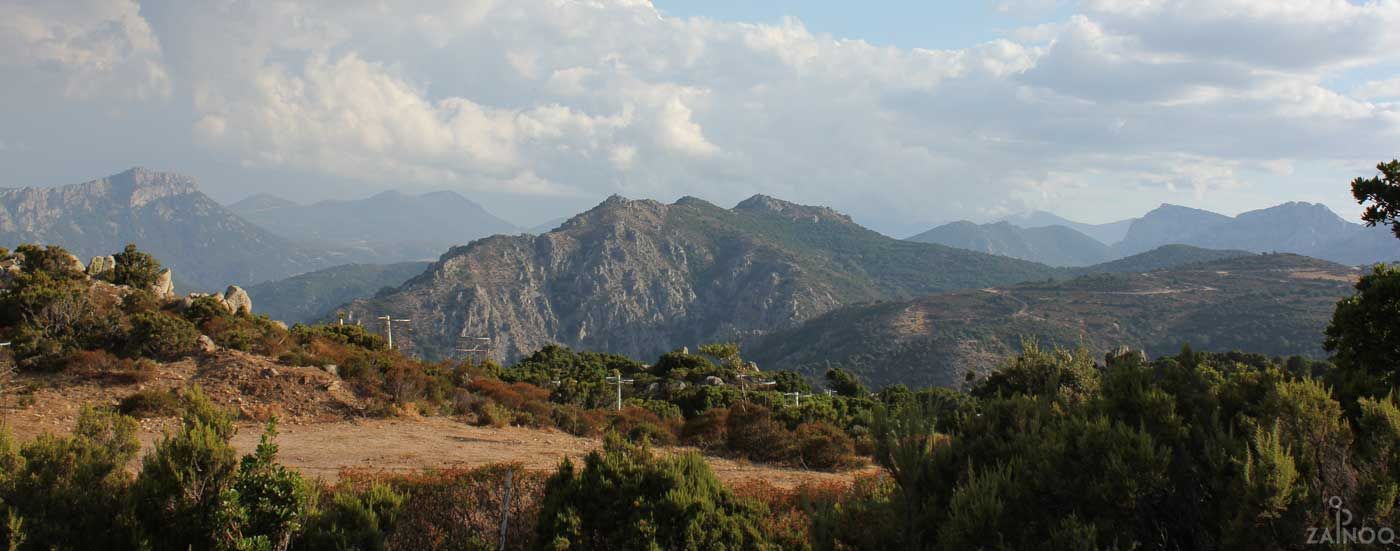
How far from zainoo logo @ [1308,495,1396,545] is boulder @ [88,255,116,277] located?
108 feet

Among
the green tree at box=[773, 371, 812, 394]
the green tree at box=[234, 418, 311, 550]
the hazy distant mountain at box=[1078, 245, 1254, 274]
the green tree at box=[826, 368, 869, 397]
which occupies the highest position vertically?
the hazy distant mountain at box=[1078, 245, 1254, 274]

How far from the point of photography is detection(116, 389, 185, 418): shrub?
1427cm

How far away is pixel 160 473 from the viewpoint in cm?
633

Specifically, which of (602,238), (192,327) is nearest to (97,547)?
(192,327)

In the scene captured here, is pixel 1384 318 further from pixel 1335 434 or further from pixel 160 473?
pixel 160 473

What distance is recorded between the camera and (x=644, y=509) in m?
6.54

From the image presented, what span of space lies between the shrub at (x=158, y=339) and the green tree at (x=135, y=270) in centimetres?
927

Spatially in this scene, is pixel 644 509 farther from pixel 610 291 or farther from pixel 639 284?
pixel 639 284

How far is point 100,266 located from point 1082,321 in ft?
288

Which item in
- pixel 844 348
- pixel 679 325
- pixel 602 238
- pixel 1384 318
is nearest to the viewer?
pixel 1384 318

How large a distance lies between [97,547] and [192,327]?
15.0 m

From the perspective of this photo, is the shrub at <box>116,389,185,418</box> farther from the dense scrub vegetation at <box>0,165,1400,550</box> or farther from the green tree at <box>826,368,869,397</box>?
the green tree at <box>826,368,869,397</box>

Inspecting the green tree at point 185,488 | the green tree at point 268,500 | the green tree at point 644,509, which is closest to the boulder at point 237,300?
the green tree at point 185,488

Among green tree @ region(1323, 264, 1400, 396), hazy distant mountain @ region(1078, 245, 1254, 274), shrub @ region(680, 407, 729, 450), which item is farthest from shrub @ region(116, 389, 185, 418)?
hazy distant mountain @ region(1078, 245, 1254, 274)
